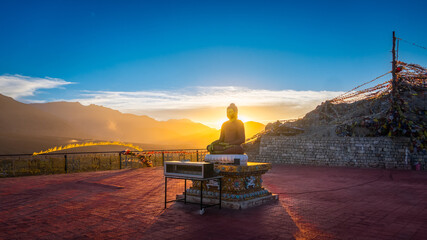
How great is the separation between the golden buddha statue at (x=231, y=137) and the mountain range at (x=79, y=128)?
4156 centimetres

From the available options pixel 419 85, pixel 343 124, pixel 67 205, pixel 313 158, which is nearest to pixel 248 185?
pixel 67 205

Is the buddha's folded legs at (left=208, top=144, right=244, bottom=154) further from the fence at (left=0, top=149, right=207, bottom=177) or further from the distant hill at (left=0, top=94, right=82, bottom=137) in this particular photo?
the distant hill at (left=0, top=94, right=82, bottom=137)

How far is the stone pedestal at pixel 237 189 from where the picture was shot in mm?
7168

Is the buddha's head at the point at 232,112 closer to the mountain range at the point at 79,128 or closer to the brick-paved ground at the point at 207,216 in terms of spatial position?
the brick-paved ground at the point at 207,216

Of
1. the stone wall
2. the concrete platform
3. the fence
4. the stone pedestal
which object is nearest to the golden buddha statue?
the stone pedestal

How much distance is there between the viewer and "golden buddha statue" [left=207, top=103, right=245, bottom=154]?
25.5ft

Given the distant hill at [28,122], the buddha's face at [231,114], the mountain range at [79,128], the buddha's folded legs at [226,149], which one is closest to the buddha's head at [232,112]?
the buddha's face at [231,114]

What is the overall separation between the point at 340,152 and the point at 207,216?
16074 millimetres

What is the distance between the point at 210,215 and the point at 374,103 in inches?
944

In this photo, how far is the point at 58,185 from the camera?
1098 cm

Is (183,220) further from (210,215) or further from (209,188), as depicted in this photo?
(209,188)

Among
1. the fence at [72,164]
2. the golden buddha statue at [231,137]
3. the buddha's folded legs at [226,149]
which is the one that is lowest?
the fence at [72,164]

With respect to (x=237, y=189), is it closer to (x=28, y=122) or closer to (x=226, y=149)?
(x=226, y=149)

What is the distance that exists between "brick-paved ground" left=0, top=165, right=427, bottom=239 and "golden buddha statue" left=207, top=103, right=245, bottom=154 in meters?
1.53
